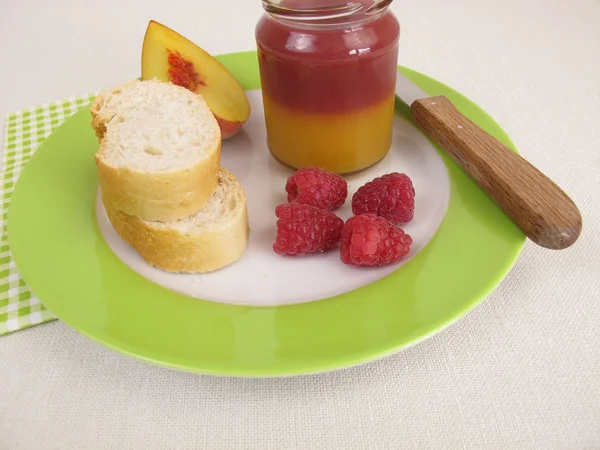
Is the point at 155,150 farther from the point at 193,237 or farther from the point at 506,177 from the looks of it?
the point at 506,177

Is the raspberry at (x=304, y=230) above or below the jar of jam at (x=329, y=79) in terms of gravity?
below

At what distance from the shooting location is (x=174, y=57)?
1.88 meters

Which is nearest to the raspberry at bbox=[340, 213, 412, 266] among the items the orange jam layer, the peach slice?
the orange jam layer

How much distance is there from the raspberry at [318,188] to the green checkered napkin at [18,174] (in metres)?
0.70

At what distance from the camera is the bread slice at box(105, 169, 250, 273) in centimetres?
140

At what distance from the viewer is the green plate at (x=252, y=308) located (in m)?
1.17

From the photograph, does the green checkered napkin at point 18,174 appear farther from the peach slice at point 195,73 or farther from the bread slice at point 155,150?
the peach slice at point 195,73

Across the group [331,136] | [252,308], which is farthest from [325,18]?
[252,308]

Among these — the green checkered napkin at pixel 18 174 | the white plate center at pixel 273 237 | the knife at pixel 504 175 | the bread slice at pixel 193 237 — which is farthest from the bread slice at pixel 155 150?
Result: the knife at pixel 504 175

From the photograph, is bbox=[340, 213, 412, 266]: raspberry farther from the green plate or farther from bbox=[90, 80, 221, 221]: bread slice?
bbox=[90, 80, 221, 221]: bread slice

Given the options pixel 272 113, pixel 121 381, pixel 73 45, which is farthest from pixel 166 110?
pixel 73 45

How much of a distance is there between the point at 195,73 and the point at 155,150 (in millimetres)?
549

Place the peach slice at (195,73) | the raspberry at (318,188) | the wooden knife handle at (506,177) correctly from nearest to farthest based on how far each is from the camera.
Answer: the wooden knife handle at (506,177) < the raspberry at (318,188) < the peach slice at (195,73)

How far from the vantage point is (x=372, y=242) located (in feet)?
4.41
